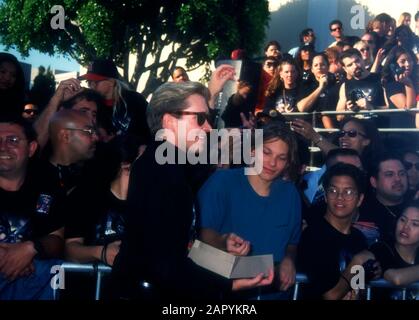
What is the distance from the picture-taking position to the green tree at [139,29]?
1389 centimetres

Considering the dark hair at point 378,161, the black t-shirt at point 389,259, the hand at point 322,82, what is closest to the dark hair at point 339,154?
the dark hair at point 378,161

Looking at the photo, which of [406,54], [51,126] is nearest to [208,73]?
[406,54]

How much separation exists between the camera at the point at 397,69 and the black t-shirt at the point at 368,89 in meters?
0.21

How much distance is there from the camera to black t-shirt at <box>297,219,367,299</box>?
3.56 metres

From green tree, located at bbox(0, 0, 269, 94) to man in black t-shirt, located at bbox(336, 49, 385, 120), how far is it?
8567 millimetres

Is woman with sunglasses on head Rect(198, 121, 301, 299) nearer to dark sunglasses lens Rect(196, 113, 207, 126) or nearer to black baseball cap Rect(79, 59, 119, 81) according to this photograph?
dark sunglasses lens Rect(196, 113, 207, 126)

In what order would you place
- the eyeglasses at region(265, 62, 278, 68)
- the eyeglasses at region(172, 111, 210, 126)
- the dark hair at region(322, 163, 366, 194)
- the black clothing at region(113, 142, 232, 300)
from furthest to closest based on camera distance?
the eyeglasses at region(265, 62, 278, 68), the dark hair at region(322, 163, 366, 194), the eyeglasses at region(172, 111, 210, 126), the black clothing at region(113, 142, 232, 300)

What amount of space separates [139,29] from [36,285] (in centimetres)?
1255

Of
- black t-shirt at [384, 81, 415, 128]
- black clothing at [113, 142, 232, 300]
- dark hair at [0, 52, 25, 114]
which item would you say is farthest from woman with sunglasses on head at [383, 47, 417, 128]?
black clothing at [113, 142, 232, 300]

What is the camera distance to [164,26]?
15.3m

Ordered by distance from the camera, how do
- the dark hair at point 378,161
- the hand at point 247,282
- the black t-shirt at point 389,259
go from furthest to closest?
the dark hair at point 378,161, the black t-shirt at point 389,259, the hand at point 247,282

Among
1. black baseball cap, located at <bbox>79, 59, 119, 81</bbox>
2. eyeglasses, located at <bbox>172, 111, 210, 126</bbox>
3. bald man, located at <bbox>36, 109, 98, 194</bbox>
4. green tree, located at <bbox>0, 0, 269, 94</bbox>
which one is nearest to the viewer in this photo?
eyeglasses, located at <bbox>172, 111, 210, 126</bbox>

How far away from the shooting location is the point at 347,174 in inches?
159

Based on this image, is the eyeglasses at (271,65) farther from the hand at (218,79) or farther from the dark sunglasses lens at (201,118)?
the dark sunglasses lens at (201,118)
